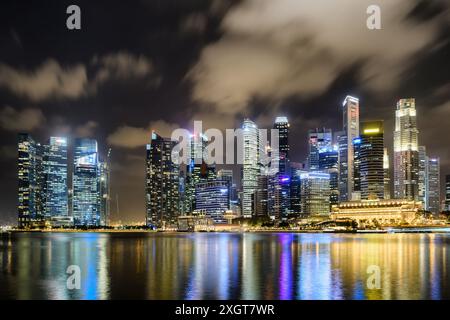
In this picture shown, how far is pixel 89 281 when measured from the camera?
153 feet

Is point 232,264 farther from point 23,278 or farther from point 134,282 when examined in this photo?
point 23,278

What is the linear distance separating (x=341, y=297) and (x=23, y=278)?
3212 cm

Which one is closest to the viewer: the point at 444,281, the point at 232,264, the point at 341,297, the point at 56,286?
the point at 341,297

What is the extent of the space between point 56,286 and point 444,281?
37225mm

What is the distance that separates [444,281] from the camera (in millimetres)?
47656
